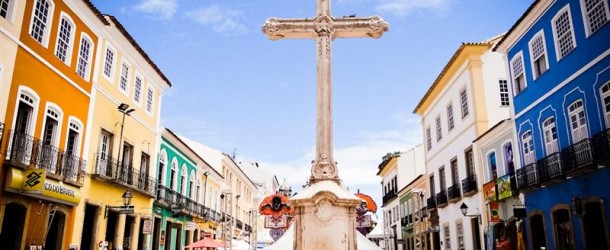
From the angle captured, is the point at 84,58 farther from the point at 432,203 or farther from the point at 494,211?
the point at 432,203

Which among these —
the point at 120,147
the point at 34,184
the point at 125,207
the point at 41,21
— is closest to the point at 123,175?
the point at 120,147

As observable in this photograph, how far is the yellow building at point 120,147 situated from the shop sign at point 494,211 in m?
13.2

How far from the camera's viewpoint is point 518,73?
18.9 meters

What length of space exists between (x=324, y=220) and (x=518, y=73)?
14.3 m

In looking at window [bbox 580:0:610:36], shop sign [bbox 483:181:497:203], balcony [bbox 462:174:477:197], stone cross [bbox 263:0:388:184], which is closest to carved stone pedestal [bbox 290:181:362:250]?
stone cross [bbox 263:0:388:184]

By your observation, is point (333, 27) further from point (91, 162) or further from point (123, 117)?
point (123, 117)

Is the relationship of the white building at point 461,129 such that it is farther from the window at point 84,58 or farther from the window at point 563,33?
the window at point 84,58

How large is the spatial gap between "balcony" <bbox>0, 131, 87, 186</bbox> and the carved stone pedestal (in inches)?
354

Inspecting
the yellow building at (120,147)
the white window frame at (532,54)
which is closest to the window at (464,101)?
the white window frame at (532,54)

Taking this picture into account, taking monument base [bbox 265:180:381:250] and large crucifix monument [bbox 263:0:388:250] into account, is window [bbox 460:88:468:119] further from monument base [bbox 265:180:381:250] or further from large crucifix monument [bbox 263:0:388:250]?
monument base [bbox 265:180:381:250]

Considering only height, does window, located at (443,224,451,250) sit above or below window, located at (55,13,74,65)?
below

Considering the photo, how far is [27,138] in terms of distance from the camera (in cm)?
1341

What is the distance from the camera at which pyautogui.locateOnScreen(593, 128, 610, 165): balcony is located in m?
12.7

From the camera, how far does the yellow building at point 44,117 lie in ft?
42.0
